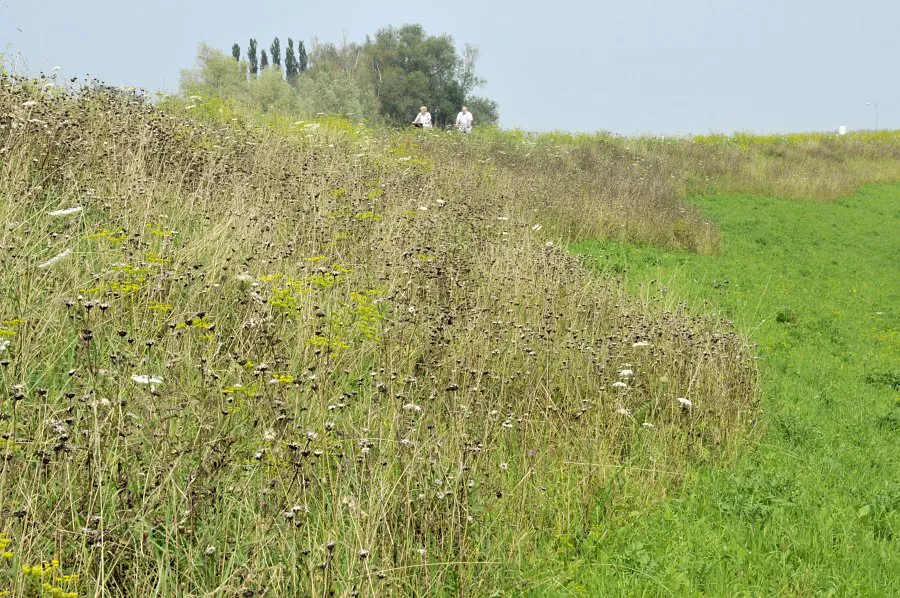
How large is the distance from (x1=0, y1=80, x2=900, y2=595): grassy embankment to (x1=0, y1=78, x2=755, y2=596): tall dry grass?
0.10ft

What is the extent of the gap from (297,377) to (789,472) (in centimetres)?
362

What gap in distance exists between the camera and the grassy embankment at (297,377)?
330cm

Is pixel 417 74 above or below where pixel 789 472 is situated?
above

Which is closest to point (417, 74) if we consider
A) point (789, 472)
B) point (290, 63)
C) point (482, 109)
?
point (482, 109)

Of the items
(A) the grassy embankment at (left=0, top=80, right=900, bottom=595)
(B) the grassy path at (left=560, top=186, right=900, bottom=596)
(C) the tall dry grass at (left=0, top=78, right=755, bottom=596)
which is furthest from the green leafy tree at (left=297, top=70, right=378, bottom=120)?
(C) the tall dry grass at (left=0, top=78, right=755, bottom=596)

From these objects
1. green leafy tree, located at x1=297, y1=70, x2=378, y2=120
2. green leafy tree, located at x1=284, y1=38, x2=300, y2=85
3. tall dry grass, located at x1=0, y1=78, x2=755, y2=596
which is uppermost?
green leafy tree, located at x1=284, y1=38, x2=300, y2=85

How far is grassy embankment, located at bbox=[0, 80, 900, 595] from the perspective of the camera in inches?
130

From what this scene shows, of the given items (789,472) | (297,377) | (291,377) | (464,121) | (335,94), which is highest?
(335,94)

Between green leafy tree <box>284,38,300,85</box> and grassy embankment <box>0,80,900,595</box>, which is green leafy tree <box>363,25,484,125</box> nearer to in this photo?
green leafy tree <box>284,38,300,85</box>

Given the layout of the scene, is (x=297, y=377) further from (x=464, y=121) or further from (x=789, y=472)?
(x=464, y=121)

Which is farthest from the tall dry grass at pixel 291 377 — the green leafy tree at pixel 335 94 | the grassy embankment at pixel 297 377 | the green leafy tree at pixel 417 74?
the green leafy tree at pixel 417 74

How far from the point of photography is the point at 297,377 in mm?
4988

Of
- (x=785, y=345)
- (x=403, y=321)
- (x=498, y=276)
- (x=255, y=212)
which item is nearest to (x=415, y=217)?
(x=498, y=276)

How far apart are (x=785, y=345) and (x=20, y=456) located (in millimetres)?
8251
